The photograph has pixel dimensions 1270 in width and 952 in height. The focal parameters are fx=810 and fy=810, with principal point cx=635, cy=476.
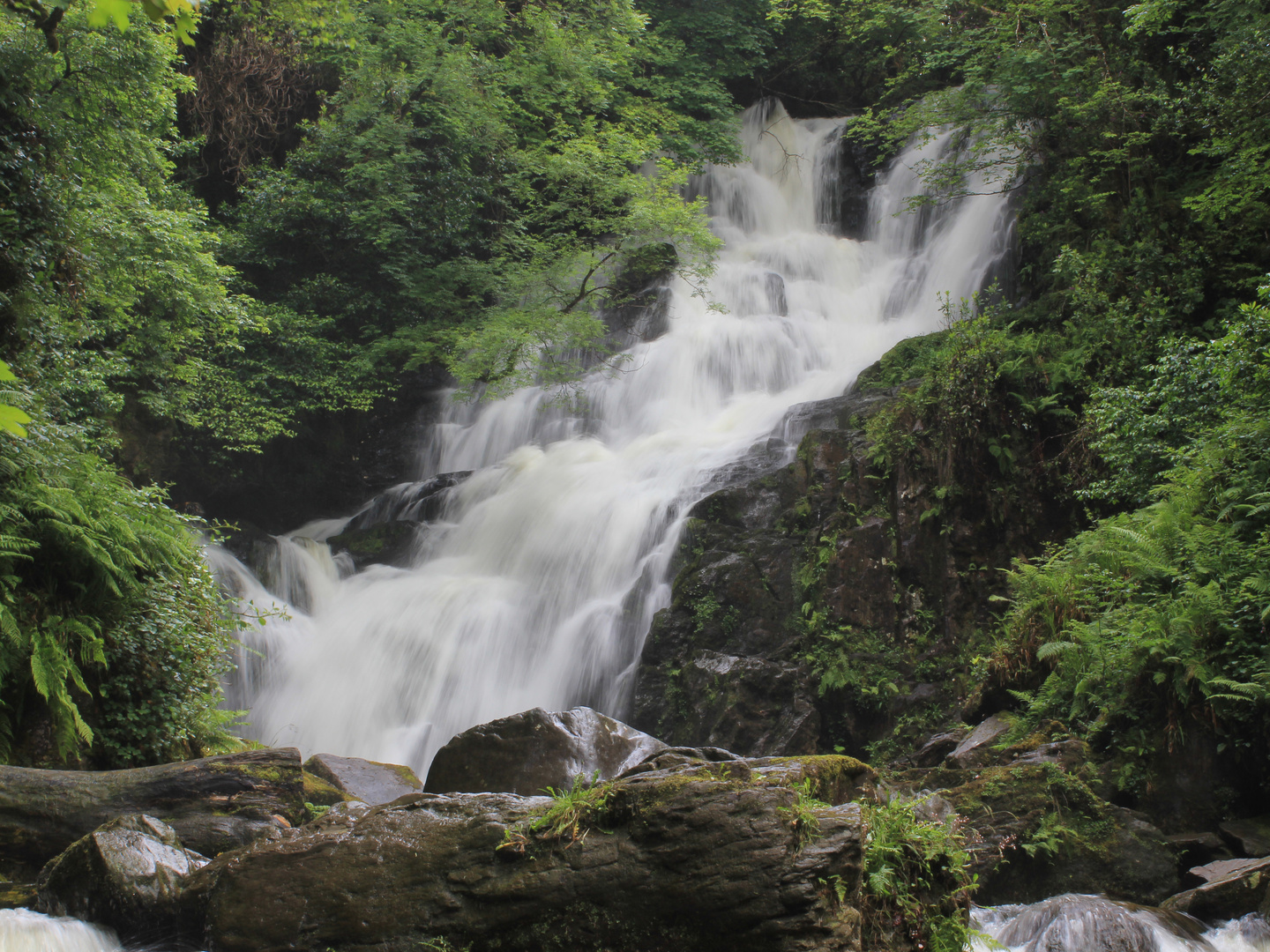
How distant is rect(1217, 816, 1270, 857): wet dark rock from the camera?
5.23 metres

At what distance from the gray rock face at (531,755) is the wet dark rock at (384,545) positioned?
9.61 m

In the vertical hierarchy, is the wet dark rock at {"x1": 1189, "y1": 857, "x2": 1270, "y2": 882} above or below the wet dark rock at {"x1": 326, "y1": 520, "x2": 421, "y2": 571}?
above

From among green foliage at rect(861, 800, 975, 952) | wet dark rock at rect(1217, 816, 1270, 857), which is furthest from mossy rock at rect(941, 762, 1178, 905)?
green foliage at rect(861, 800, 975, 952)

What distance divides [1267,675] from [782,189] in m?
22.9

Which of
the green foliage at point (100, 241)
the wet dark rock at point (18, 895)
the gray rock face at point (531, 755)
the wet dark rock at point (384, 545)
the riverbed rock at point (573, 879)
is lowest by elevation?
the wet dark rock at point (384, 545)

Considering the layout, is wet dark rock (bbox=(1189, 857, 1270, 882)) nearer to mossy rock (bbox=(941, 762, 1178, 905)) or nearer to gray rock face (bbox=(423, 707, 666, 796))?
mossy rock (bbox=(941, 762, 1178, 905))

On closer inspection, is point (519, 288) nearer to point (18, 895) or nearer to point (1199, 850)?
point (18, 895)

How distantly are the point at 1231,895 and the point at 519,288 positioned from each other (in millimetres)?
17195

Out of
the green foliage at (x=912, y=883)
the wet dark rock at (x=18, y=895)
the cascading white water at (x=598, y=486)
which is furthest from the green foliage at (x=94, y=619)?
the green foliage at (x=912, y=883)

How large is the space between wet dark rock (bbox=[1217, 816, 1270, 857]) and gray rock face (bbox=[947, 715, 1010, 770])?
5.50 ft

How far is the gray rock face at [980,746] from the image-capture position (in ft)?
22.5

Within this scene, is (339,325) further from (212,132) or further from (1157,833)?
(1157,833)

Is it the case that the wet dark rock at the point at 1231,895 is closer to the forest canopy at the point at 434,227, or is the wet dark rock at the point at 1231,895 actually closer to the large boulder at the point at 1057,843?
the large boulder at the point at 1057,843

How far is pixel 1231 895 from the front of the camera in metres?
4.74
